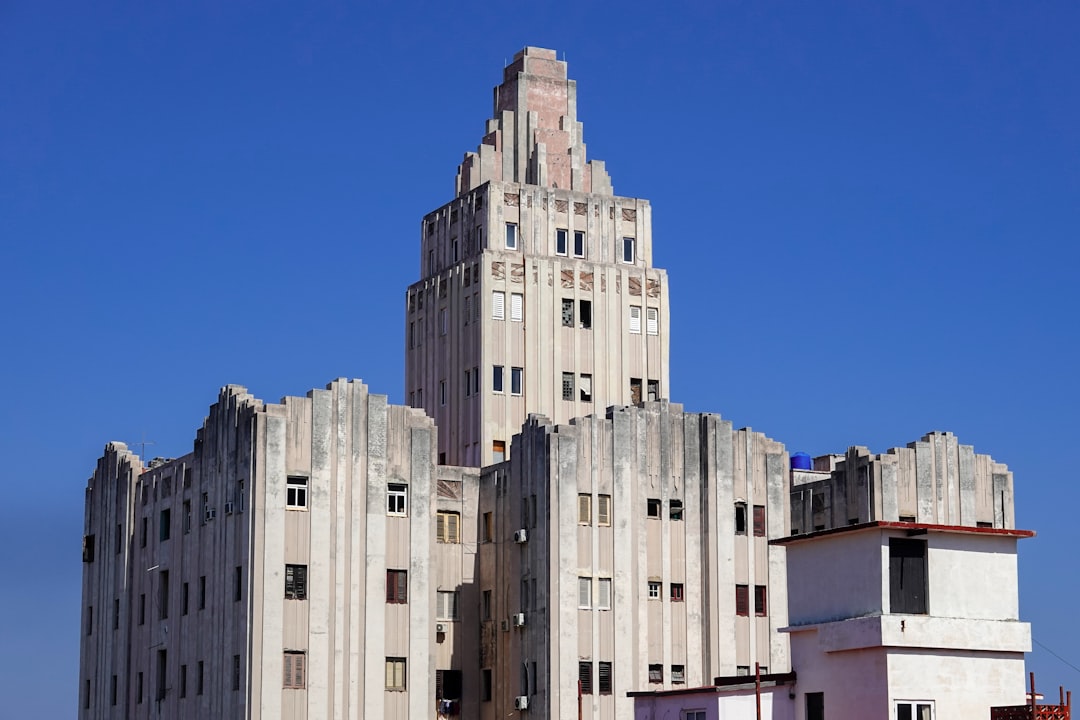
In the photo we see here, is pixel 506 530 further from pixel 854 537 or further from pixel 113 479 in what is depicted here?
pixel 854 537

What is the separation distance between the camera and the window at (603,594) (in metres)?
86.2

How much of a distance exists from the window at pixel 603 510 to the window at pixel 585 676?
5.84 m

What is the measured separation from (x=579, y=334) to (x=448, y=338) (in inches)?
255

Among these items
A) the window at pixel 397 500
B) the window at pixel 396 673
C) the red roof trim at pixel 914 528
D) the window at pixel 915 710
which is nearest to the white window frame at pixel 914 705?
the window at pixel 915 710

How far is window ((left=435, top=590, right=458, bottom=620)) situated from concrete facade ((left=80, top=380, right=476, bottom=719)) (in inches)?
8.1

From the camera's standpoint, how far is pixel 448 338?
332 feet

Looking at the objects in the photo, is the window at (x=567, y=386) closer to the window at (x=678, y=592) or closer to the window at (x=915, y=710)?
the window at (x=678, y=592)

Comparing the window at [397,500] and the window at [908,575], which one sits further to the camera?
the window at [397,500]

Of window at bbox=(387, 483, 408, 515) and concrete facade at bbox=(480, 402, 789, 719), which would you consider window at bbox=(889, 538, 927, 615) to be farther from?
window at bbox=(387, 483, 408, 515)

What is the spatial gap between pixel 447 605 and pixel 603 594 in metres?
7.68

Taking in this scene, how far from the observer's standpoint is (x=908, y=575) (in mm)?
61219

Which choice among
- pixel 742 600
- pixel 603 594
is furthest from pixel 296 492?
pixel 742 600

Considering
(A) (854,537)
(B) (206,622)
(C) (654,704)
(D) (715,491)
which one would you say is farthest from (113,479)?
(A) (854,537)

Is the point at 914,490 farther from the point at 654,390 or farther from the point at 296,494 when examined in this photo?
the point at 296,494
